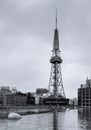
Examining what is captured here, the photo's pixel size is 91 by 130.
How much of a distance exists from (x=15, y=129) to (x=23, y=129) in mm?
1742

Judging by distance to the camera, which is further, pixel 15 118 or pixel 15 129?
pixel 15 118

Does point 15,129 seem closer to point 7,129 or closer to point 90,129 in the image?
point 7,129

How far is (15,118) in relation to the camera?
9581 centimetres

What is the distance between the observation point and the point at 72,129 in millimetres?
67250

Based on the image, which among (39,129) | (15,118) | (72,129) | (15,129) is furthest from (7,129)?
(15,118)

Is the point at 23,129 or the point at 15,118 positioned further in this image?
the point at 15,118

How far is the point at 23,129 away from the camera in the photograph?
6462cm

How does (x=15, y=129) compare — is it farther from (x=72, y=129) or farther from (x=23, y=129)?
(x=72, y=129)

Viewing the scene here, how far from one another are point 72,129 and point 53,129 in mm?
4575

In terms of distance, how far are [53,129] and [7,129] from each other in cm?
955


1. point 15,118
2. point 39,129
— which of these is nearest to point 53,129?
Result: point 39,129

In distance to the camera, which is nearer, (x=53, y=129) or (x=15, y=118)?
(x=53, y=129)

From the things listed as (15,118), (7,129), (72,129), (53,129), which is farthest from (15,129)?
(15,118)

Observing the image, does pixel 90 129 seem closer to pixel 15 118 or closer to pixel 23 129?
pixel 23 129
